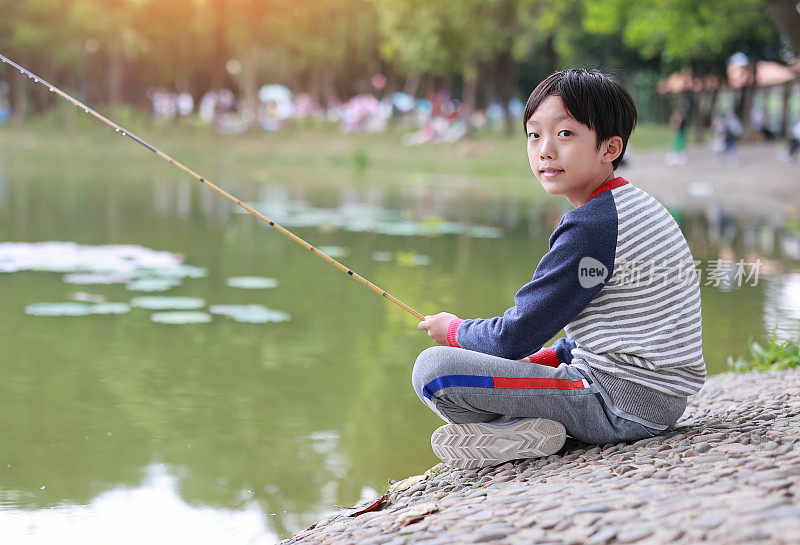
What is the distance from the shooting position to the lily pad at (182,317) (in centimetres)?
718

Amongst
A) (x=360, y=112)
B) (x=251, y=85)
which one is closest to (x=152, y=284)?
(x=251, y=85)

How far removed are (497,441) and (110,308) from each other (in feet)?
15.5

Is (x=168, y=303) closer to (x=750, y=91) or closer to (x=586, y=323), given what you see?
(x=586, y=323)

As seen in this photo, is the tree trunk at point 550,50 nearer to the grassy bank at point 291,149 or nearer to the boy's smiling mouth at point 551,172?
the grassy bank at point 291,149

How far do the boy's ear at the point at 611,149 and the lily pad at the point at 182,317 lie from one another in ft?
14.2

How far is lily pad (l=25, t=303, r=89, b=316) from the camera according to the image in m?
7.29

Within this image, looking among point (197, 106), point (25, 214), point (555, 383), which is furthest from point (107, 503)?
point (197, 106)

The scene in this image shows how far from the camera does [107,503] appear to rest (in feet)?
12.9

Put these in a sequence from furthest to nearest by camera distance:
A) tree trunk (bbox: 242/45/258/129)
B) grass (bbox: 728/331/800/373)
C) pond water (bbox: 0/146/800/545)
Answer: tree trunk (bbox: 242/45/258/129), grass (bbox: 728/331/800/373), pond water (bbox: 0/146/800/545)

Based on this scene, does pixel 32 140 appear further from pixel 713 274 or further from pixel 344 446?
pixel 344 446

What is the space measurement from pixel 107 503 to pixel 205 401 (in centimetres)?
142

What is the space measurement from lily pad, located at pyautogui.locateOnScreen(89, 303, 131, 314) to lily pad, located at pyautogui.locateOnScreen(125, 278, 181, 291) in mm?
646

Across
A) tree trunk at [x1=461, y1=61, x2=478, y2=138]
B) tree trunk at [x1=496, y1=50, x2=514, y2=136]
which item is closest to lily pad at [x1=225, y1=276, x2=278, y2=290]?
tree trunk at [x1=461, y1=61, x2=478, y2=138]

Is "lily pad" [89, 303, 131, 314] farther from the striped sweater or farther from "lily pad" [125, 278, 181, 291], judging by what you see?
the striped sweater
